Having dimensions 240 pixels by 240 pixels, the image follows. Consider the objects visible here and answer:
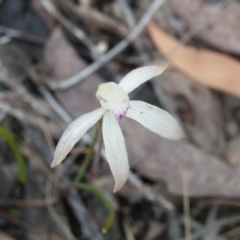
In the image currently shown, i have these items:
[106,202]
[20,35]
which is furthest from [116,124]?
[20,35]

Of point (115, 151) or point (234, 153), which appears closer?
point (115, 151)

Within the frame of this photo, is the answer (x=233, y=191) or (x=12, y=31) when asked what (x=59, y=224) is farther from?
(x=12, y=31)

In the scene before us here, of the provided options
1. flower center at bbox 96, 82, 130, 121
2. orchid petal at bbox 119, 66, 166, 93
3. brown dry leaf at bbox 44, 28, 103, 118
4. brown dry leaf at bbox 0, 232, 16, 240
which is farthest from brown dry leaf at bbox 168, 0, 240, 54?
brown dry leaf at bbox 0, 232, 16, 240

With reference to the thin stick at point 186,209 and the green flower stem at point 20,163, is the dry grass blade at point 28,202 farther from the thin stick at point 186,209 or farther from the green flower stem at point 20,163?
the thin stick at point 186,209

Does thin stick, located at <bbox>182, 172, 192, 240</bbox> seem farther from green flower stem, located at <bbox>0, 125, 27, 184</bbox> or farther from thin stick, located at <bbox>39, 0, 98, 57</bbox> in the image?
thin stick, located at <bbox>39, 0, 98, 57</bbox>

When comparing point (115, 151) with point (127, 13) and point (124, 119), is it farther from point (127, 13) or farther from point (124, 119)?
point (127, 13)

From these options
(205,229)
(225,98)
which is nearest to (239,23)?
(225,98)

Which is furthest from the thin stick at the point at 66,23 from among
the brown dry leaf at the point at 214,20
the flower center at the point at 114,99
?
the flower center at the point at 114,99
